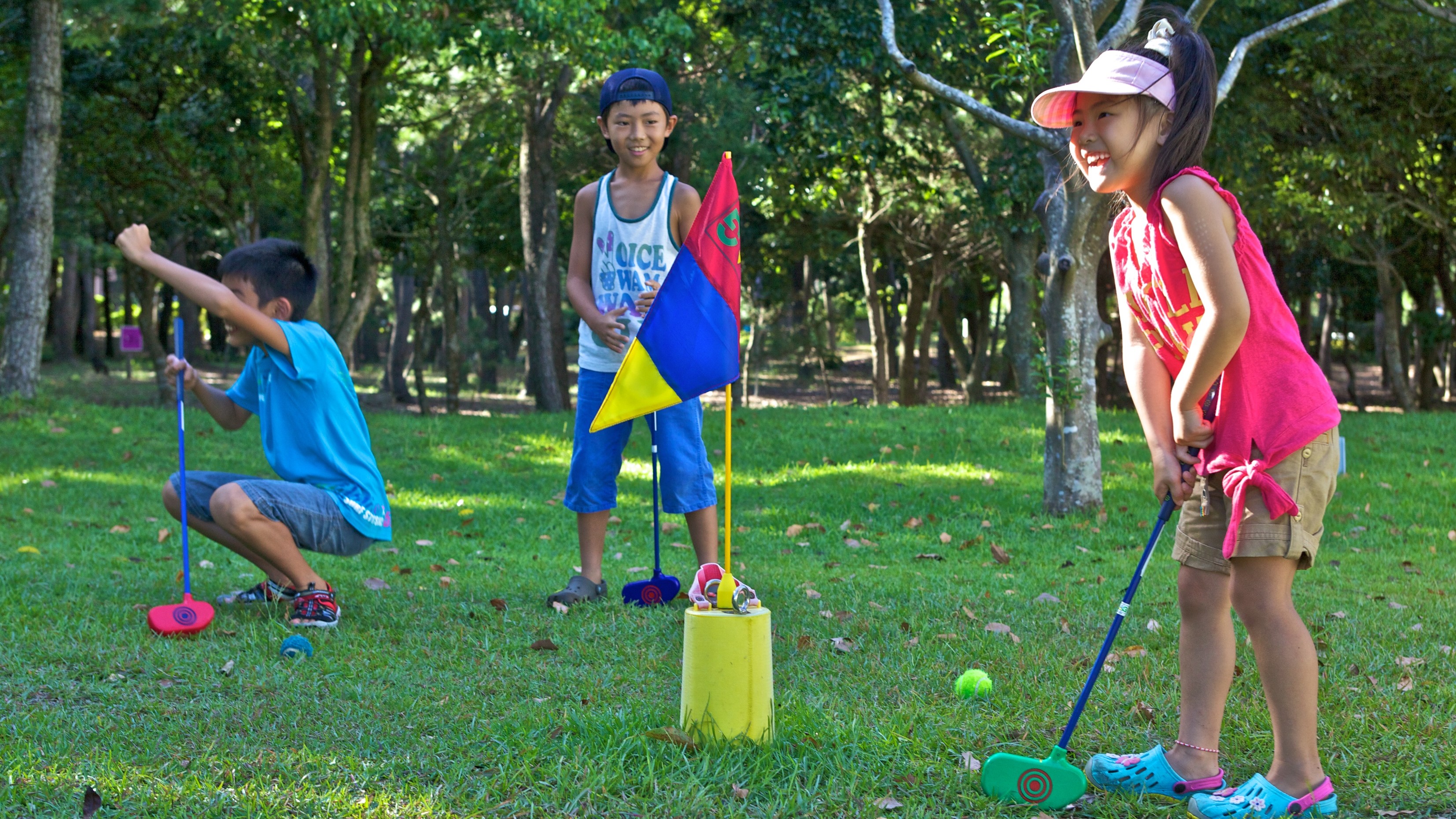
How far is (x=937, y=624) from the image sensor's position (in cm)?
477

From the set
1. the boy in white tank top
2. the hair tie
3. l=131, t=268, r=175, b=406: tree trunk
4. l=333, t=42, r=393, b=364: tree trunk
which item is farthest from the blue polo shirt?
l=131, t=268, r=175, b=406: tree trunk

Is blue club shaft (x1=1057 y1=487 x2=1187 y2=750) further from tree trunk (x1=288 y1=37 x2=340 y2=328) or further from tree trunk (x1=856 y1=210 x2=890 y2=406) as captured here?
tree trunk (x1=856 y1=210 x2=890 y2=406)

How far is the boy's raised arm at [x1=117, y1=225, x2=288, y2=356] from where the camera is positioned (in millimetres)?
4066

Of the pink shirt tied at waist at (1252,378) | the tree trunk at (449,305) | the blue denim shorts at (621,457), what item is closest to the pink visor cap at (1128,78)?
the pink shirt tied at waist at (1252,378)

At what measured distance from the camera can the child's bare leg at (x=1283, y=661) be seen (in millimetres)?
2740

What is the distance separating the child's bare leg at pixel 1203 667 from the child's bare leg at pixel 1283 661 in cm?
12

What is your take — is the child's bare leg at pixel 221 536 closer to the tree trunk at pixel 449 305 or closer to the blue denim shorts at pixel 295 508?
the blue denim shorts at pixel 295 508

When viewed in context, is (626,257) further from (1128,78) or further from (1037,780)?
(1037,780)

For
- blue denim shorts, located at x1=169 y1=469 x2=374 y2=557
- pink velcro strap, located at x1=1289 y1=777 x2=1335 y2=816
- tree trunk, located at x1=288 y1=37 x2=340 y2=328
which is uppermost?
tree trunk, located at x1=288 y1=37 x2=340 y2=328

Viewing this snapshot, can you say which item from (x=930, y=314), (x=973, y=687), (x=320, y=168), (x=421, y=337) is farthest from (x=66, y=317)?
(x=973, y=687)

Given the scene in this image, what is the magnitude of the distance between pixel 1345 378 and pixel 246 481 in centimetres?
4304

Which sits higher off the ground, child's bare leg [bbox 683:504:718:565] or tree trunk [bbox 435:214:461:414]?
tree trunk [bbox 435:214:461:414]

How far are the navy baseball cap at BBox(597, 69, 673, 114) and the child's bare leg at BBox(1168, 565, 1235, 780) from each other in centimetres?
278

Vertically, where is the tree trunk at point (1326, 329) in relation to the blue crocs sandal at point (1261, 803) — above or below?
above
